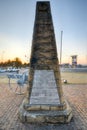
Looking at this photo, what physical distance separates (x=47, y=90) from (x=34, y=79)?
2.00 feet

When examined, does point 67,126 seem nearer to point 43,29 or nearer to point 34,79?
point 34,79

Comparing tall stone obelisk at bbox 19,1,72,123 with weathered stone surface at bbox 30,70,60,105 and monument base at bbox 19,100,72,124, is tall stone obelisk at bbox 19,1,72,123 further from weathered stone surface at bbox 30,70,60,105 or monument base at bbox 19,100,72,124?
monument base at bbox 19,100,72,124

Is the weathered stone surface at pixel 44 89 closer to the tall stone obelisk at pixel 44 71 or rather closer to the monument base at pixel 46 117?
the tall stone obelisk at pixel 44 71

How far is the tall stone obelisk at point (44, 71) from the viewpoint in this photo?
7410mm

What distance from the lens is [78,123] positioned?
6.96m

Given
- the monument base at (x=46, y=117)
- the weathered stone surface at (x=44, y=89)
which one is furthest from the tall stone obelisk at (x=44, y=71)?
the monument base at (x=46, y=117)

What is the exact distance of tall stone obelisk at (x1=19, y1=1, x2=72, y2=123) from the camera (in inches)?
292

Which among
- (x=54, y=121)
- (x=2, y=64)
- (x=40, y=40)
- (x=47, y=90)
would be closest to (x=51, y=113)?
(x=54, y=121)

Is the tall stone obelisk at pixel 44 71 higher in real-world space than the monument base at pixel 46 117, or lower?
higher

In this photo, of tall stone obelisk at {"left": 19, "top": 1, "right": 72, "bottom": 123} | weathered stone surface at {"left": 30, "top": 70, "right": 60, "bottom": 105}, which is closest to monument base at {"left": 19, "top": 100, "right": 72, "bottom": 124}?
tall stone obelisk at {"left": 19, "top": 1, "right": 72, "bottom": 123}

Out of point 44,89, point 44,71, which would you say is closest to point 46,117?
point 44,89

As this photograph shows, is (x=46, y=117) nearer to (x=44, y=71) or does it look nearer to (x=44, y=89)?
(x=44, y=89)

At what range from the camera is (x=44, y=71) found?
24.5 ft

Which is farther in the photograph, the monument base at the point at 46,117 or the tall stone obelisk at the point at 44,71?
the tall stone obelisk at the point at 44,71
